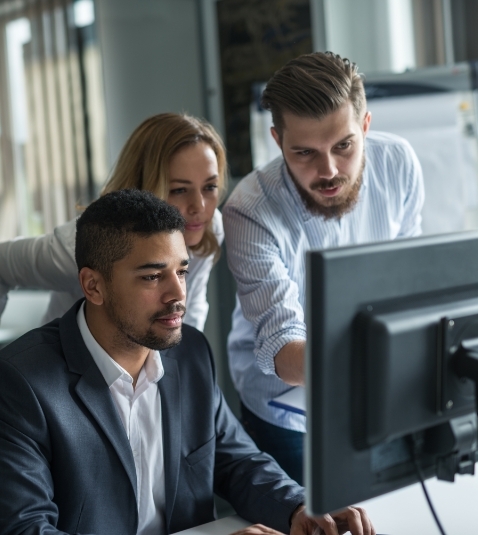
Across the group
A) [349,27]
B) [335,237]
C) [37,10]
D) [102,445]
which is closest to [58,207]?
[37,10]

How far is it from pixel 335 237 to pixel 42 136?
281cm

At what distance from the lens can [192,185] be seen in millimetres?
1830

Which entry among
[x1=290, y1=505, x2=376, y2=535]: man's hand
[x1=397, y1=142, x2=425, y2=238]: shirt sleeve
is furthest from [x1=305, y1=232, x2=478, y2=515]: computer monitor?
[x1=397, y1=142, x2=425, y2=238]: shirt sleeve

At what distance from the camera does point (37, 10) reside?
14.0 feet

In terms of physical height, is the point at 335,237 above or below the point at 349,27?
below

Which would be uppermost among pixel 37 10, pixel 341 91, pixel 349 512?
pixel 37 10

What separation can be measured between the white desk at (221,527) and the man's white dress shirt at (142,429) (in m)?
0.10

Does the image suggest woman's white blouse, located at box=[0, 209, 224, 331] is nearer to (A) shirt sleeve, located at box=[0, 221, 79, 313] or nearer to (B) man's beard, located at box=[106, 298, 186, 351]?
(A) shirt sleeve, located at box=[0, 221, 79, 313]

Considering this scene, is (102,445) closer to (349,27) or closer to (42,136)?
(349,27)

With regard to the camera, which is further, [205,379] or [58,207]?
[58,207]

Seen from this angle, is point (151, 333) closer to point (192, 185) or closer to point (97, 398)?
point (97, 398)

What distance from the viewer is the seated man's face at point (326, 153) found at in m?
1.61

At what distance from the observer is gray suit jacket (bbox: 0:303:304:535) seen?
1.27m

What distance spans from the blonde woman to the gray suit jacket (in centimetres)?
37
